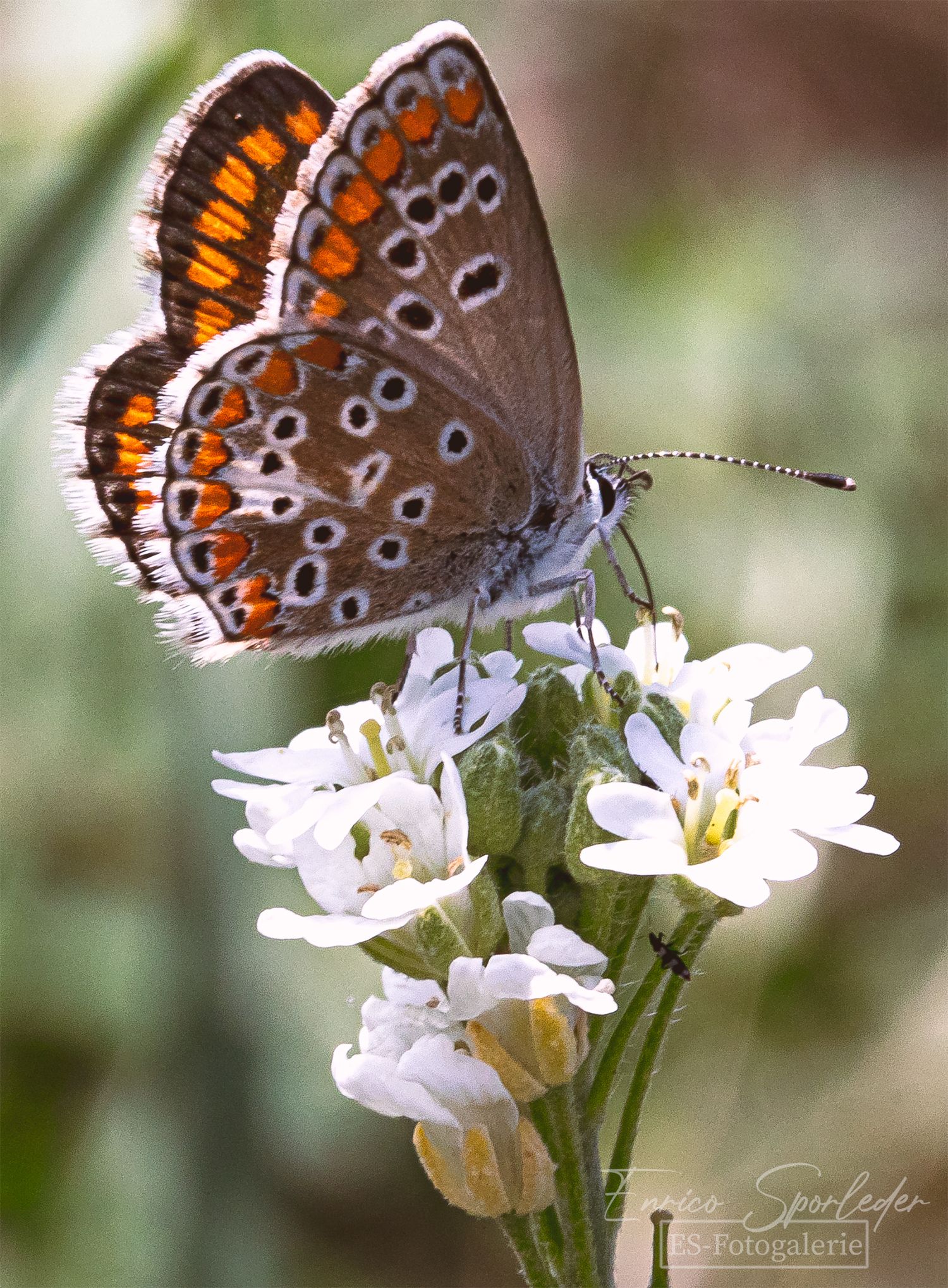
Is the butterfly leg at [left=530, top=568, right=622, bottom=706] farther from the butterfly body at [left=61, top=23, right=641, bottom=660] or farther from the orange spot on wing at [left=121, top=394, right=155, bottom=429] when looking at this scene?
the orange spot on wing at [left=121, top=394, right=155, bottom=429]

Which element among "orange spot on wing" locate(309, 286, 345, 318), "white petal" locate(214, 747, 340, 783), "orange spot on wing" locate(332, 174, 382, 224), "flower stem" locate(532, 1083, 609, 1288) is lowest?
"flower stem" locate(532, 1083, 609, 1288)

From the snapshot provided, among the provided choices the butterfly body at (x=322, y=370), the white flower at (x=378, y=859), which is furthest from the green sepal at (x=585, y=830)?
the butterfly body at (x=322, y=370)

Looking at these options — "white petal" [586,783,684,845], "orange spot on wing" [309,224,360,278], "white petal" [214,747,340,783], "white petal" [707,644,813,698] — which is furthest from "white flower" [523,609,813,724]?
"orange spot on wing" [309,224,360,278]

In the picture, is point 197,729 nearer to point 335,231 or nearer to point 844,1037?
point 335,231

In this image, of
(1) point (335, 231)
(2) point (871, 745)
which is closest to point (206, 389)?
(1) point (335, 231)

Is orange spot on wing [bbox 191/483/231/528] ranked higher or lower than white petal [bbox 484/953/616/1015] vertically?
higher

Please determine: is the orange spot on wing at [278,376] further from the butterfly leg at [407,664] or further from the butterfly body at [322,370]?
the butterfly leg at [407,664]
